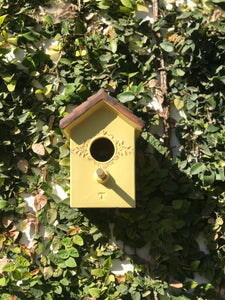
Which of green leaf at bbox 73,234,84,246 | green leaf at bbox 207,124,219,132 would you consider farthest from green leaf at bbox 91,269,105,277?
green leaf at bbox 207,124,219,132

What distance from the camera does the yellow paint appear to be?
168cm

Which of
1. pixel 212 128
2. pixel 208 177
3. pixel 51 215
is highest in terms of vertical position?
pixel 212 128

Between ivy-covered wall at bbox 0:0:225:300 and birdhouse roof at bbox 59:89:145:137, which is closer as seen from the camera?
birdhouse roof at bbox 59:89:145:137

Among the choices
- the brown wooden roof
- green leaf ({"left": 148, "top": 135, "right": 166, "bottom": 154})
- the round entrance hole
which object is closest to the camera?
the brown wooden roof

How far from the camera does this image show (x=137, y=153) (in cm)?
199

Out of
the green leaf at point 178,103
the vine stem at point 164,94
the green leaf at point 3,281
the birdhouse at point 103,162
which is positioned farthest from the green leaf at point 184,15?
the green leaf at point 3,281

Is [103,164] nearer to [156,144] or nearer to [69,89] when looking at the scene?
[156,144]

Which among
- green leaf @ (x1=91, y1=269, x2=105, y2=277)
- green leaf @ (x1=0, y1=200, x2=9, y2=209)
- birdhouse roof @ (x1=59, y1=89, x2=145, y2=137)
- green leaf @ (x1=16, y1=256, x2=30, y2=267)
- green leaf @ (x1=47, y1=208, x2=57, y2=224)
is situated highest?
birdhouse roof @ (x1=59, y1=89, x2=145, y2=137)

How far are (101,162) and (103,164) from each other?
1cm

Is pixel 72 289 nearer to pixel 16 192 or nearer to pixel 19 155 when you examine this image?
pixel 16 192

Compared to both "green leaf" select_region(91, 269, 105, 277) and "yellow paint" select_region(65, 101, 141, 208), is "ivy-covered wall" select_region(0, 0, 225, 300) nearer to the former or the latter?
"green leaf" select_region(91, 269, 105, 277)

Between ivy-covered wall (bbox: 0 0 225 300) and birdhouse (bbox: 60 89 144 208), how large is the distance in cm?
30

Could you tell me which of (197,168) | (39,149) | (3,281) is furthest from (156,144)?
(3,281)

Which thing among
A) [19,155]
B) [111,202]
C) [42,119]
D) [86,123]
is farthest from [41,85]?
[111,202]
